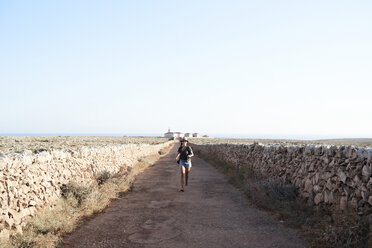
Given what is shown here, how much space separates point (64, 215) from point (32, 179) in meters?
1.27

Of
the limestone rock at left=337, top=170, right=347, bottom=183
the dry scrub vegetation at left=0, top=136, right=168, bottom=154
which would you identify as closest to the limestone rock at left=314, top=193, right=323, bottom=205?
the limestone rock at left=337, top=170, right=347, bottom=183

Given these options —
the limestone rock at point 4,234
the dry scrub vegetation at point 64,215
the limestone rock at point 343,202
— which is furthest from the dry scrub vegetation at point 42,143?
the limestone rock at point 343,202

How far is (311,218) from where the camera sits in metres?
7.29

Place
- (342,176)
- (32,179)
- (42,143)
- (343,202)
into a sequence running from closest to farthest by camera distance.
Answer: (343,202) < (342,176) < (32,179) < (42,143)

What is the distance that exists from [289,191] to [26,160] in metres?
7.85

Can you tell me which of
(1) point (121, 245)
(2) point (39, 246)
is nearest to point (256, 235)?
(1) point (121, 245)

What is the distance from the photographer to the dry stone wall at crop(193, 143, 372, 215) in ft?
20.6

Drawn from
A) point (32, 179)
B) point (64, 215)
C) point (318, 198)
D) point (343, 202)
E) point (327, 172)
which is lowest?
point (64, 215)

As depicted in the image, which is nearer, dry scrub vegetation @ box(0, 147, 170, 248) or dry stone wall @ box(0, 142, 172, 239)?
dry scrub vegetation @ box(0, 147, 170, 248)

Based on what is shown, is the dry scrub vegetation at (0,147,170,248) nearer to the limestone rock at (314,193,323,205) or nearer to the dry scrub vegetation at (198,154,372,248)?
the dry scrub vegetation at (198,154,372,248)

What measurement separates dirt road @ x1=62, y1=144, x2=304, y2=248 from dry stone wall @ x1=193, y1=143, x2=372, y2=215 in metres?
1.56

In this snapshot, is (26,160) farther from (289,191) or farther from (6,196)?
(289,191)

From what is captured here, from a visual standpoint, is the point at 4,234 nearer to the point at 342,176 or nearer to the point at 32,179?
the point at 32,179

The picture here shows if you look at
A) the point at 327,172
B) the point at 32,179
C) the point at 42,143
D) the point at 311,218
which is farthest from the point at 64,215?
the point at 42,143
